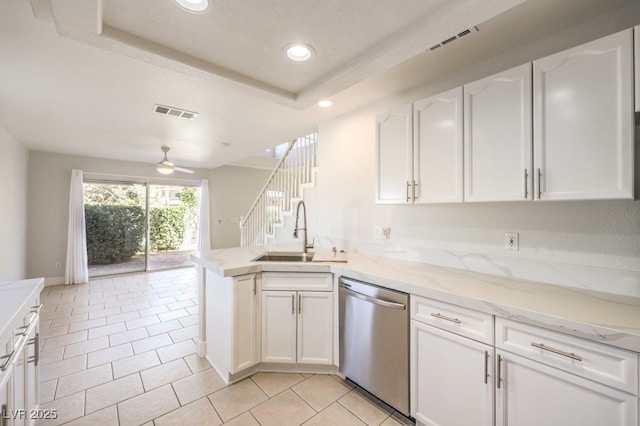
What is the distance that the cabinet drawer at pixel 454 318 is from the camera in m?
1.38

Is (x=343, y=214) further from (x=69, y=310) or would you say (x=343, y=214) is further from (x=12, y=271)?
(x=12, y=271)

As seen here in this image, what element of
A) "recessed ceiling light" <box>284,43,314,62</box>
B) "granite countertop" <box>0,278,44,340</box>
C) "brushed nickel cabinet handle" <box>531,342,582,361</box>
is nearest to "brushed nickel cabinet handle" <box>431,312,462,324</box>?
"brushed nickel cabinet handle" <box>531,342,582,361</box>

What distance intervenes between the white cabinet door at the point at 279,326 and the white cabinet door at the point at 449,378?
3.22 ft

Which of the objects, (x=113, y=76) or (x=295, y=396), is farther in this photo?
(x=113, y=76)

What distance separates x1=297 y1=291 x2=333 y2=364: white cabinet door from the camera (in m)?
2.20

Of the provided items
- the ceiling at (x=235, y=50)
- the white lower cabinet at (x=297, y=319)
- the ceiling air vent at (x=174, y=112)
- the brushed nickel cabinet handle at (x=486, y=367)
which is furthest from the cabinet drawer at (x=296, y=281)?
the ceiling air vent at (x=174, y=112)

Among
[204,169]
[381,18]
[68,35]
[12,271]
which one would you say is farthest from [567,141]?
[204,169]

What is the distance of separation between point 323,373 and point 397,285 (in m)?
1.16

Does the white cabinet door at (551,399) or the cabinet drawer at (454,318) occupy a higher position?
the cabinet drawer at (454,318)

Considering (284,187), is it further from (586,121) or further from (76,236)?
(76,236)

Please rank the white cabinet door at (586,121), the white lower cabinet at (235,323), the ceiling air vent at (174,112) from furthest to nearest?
the ceiling air vent at (174,112) → the white lower cabinet at (235,323) → the white cabinet door at (586,121)

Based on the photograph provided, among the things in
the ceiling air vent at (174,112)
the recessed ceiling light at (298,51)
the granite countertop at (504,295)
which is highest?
the ceiling air vent at (174,112)

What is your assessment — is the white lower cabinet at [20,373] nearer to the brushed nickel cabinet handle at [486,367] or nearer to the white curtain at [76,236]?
the brushed nickel cabinet handle at [486,367]

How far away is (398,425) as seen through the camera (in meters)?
1.75
